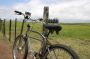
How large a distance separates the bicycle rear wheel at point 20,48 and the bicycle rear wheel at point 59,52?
1154 millimetres

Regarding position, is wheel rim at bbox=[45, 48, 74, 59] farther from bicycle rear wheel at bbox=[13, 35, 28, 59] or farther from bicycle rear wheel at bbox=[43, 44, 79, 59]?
bicycle rear wheel at bbox=[13, 35, 28, 59]

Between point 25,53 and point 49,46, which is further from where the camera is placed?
point 25,53

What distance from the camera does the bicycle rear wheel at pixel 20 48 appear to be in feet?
24.9

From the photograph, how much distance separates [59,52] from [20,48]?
2.22 m

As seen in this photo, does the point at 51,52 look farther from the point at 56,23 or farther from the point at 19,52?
the point at 19,52

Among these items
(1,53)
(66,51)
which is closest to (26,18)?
(66,51)

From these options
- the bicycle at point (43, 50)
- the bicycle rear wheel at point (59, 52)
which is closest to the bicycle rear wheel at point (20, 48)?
the bicycle at point (43, 50)

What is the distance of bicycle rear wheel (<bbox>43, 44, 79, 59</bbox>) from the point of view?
5887mm

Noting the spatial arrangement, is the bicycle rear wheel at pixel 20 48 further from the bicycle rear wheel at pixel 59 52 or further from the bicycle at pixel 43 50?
the bicycle rear wheel at pixel 59 52

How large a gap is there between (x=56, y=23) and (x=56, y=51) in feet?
2.28

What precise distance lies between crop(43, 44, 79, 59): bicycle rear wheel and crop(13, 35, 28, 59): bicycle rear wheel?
3.79 ft

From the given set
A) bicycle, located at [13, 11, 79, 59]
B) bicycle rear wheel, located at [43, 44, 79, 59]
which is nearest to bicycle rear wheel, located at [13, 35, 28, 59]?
bicycle, located at [13, 11, 79, 59]

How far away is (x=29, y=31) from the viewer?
755 centimetres

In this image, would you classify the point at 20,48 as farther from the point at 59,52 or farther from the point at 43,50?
the point at 59,52
